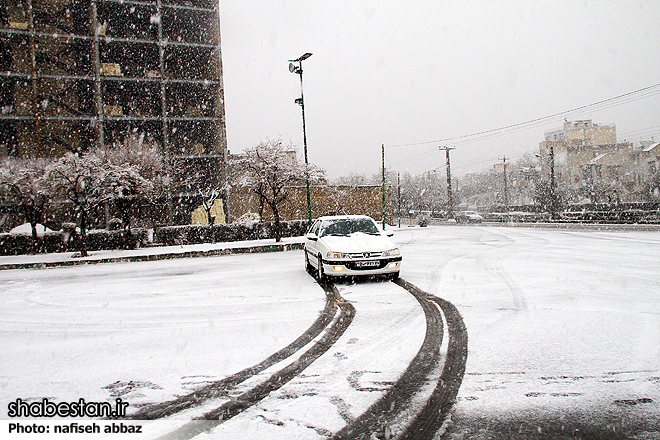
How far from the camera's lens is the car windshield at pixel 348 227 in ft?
35.4

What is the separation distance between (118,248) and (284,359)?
21334 millimetres

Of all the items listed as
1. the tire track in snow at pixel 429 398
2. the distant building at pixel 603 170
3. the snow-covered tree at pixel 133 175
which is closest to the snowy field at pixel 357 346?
the tire track in snow at pixel 429 398

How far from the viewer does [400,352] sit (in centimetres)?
496

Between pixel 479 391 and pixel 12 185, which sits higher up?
pixel 12 185

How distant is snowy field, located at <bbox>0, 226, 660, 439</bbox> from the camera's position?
11.4ft

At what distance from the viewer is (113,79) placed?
114 feet

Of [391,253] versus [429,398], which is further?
[391,253]

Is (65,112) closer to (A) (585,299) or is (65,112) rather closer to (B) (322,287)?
(B) (322,287)

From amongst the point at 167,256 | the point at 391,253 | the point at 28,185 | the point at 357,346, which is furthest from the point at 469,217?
the point at 357,346

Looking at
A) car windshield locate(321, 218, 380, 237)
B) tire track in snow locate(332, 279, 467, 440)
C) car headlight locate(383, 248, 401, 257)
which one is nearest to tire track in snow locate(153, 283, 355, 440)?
tire track in snow locate(332, 279, 467, 440)

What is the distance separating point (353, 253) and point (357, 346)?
14.0 ft

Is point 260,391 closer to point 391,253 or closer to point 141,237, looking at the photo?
point 391,253

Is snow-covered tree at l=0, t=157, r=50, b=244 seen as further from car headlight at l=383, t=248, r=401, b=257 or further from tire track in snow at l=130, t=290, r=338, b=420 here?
tire track in snow at l=130, t=290, r=338, b=420

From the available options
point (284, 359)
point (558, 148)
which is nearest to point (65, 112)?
point (284, 359)
